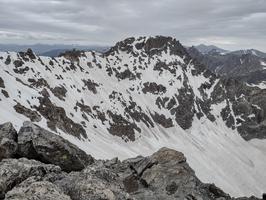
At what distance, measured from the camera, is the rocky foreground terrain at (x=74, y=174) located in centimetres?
1922

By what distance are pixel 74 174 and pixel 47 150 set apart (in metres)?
7.32

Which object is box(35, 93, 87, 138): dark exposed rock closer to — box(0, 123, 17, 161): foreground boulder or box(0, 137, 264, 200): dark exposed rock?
box(0, 137, 264, 200): dark exposed rock

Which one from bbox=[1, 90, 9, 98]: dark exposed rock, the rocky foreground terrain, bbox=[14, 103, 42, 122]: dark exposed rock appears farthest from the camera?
bbox=[1, 90, 9, 98]: dark exposed rock

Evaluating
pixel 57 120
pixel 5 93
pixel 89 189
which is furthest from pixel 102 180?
pixel 57 120

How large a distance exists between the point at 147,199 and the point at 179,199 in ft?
15.0

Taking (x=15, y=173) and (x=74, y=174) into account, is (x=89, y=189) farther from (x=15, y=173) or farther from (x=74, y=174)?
(x=74, y=174)

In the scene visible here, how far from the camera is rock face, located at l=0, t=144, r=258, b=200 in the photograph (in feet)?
60.5

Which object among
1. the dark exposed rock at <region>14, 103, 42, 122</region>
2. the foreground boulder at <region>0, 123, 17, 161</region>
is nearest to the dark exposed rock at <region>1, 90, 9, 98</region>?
the dark exposed rock at <region>14, 103, 42, 122</region>

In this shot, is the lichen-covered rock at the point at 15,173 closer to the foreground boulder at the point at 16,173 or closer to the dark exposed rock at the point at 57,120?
the foreground boulder at the point at 16,173

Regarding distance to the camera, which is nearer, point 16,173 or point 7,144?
point 16,173

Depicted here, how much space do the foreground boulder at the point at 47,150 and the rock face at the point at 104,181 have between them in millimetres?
3505

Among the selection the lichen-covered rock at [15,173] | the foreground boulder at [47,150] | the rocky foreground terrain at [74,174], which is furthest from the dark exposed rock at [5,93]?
the lichen-covered rock at [15,173]

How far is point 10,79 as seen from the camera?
168625mm

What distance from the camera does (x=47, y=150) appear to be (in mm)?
32125
